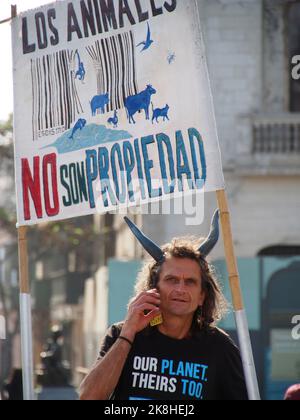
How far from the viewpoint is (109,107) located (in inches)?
244

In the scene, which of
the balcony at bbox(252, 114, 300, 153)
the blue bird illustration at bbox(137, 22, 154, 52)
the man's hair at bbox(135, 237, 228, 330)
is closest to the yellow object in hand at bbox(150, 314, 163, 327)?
the man's hair at bbox(135, 237, 228, 330)

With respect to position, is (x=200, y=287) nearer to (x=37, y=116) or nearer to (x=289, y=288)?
(x=37, y=116)

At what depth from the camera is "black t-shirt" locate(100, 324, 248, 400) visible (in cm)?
527

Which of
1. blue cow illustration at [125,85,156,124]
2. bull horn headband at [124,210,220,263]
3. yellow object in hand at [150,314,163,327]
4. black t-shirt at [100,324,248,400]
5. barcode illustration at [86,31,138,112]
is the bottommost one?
black t-shirt at [100,324,248,400]

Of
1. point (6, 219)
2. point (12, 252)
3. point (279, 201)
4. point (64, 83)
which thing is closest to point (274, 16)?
point (279, 201)

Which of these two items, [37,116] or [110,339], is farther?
[37,116]

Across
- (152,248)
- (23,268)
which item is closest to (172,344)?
(152,248)

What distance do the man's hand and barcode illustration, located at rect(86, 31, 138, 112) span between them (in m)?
1.17

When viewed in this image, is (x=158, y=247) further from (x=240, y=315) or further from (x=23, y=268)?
(x=23, y=268)

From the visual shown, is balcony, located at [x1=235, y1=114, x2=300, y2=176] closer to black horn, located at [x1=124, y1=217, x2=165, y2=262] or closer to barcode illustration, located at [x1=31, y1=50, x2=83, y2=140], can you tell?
barcode illustration, located at [x1=31, y1=50, x2=83, y2=140]

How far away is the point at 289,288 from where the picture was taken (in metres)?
19.5

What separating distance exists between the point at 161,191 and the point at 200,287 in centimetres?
66
